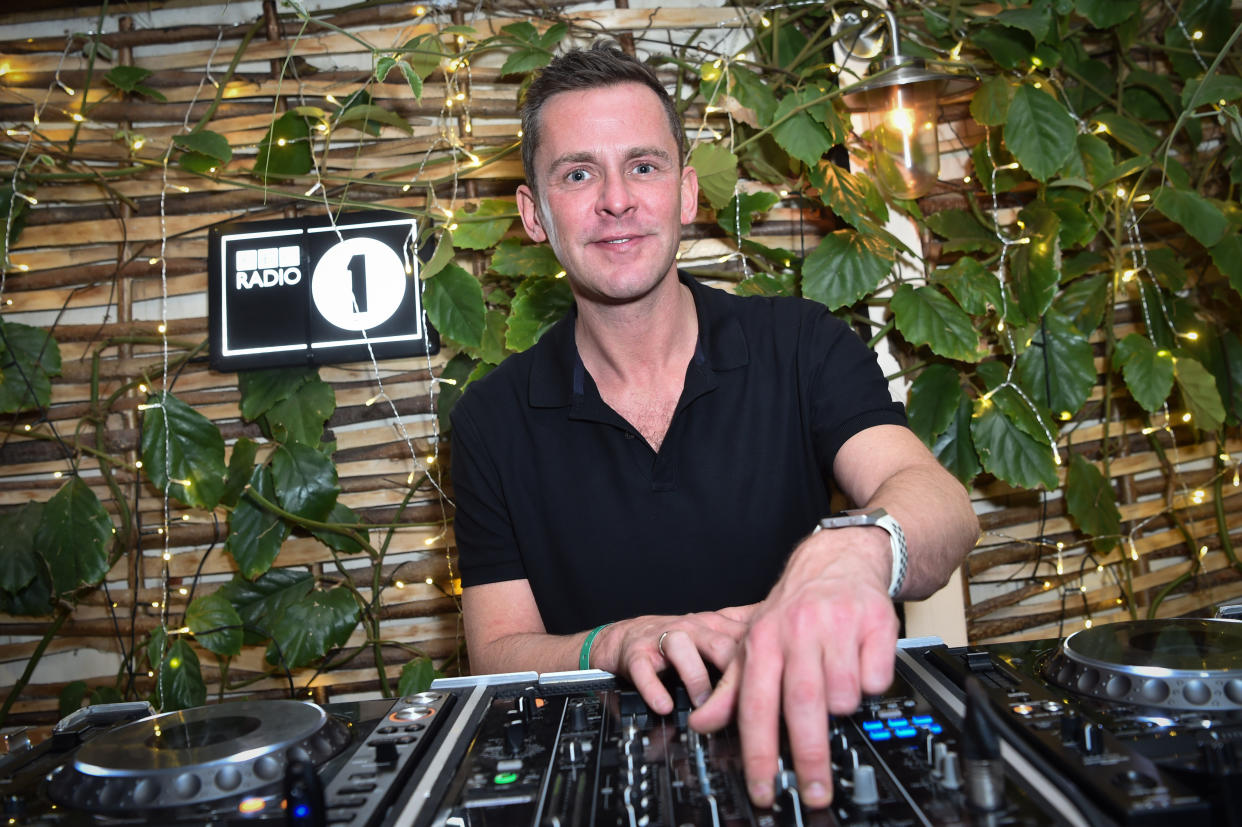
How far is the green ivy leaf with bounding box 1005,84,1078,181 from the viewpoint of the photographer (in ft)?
6.89

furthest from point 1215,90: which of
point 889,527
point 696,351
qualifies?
point 889,527

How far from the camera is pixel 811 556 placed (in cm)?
89

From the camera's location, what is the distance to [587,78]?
174 centimetres

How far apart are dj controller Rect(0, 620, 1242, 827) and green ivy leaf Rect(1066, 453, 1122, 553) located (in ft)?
4.74

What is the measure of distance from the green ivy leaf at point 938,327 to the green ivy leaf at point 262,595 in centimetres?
145

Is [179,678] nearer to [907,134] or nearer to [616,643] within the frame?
[616,643]

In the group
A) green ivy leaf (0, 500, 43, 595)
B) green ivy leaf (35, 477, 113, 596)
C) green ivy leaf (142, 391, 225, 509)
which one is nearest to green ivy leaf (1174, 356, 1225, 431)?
green ivy leaf (142, 391, 225, 509)

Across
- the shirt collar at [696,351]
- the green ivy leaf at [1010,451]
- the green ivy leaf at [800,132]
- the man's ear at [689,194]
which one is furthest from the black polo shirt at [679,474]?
the green ivy leaf at [1010,451]

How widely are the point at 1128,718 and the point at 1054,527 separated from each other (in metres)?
1.81

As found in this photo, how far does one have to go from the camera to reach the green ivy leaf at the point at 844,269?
6.82 ft

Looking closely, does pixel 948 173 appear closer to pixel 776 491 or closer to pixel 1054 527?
pixel 1054 527

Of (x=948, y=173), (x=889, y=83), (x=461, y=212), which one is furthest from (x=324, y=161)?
(x=948, y=173)

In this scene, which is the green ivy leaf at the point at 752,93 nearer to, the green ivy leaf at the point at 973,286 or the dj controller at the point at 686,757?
the green ivy leaf at the point at 973,286

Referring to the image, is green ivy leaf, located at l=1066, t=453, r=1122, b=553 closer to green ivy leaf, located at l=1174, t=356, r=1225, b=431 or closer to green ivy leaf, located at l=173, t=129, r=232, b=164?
green ivy leaf, located at l=1174, t=356, r=1225, b=431
